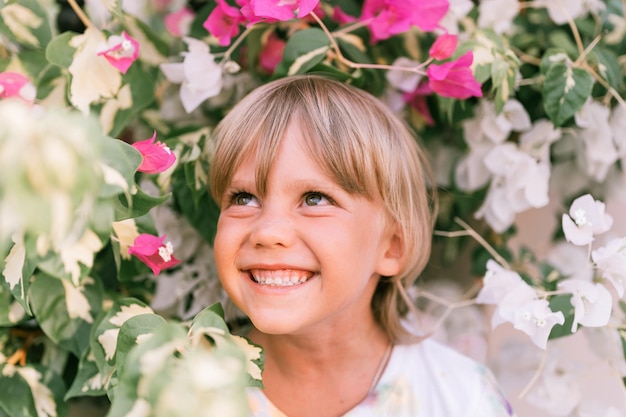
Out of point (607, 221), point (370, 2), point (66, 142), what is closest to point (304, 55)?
point (370, 2)

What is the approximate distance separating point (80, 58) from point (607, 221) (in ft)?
2.43

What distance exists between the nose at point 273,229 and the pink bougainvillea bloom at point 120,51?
10.6 inches

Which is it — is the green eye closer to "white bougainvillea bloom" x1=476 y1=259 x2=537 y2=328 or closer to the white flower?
"white bougainvillea bloom" x1=476 y1=259 x2=537 y2=328

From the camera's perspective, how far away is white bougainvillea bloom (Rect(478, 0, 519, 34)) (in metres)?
1.17

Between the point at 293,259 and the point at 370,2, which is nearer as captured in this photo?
the point at 293,259

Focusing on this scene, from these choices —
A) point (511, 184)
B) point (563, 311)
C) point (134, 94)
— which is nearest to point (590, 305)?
point (563, 311)

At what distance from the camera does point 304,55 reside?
106cm

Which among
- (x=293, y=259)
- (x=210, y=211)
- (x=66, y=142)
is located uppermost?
(x=66, y=142)

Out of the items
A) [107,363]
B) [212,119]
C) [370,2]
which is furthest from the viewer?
[212,119]

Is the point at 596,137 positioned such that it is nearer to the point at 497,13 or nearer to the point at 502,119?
the point at 502,119

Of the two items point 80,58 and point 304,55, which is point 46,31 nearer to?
point 80,58

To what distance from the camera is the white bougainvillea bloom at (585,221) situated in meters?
0.97

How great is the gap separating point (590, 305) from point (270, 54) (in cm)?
66

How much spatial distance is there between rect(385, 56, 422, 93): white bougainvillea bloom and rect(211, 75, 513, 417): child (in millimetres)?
79
